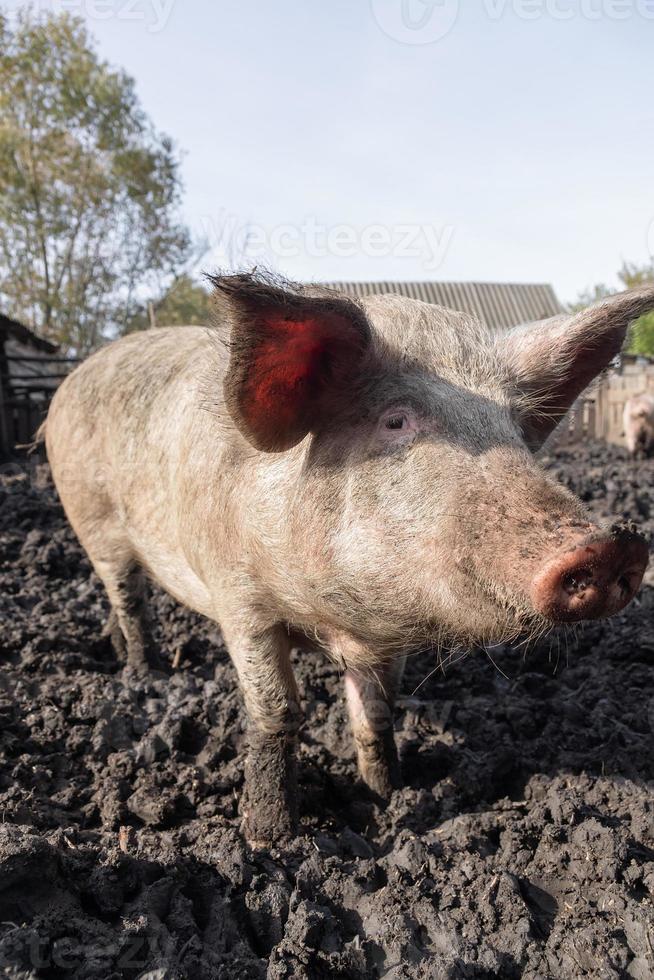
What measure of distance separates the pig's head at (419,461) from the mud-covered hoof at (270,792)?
72 cm

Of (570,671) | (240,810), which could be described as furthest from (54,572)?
(570,671)

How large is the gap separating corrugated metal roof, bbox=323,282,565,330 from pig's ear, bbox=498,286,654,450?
28.2m

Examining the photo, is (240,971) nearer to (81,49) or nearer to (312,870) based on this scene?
(312,870)

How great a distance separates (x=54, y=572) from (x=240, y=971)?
4.51 metres

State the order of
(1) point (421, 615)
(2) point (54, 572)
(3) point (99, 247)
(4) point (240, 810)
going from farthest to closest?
(3) point (99, 247)
(2) point (54, 572)
(4) point (240, 810)
(1) point (421, 615)

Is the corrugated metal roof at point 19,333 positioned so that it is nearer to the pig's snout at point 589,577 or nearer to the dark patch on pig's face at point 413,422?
the dark patch on pig's face at point 413,422

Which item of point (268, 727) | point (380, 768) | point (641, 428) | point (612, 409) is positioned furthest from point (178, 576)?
point (612, 409)

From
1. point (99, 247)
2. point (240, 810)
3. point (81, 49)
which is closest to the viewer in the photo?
point (240, 810)

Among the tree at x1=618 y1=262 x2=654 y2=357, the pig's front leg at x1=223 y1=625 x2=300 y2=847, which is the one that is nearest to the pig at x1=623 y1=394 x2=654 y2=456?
the tree at x1=618 y1=262 x2=654 y2=357

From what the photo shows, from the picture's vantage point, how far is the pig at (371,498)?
1.82 metres

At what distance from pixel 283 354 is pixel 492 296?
3405cm

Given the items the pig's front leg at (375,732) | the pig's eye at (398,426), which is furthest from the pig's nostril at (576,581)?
the pig's front leg at (375,732)

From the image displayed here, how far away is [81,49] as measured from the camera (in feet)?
97.9

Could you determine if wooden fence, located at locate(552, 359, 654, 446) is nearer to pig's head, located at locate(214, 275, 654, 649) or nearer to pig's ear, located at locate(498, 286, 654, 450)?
pig's ear, located at locate(498, 286, 654, 450)
